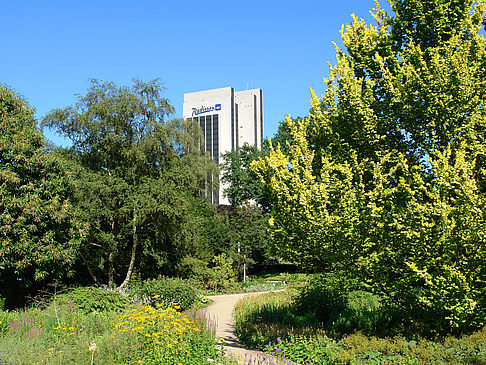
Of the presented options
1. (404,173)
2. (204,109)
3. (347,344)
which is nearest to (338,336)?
(347,344)

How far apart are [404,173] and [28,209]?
415 inches

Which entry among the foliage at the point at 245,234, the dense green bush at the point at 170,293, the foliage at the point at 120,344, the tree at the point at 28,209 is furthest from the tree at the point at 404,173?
the foliage at the point at 245,234

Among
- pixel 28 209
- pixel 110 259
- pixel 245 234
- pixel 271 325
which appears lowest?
pixel 271 325

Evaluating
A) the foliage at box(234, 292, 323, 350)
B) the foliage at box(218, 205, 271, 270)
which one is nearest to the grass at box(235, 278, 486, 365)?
the foliage at box(234, 292, 323, 350)

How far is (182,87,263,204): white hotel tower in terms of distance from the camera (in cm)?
9388

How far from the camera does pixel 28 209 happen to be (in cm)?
1177

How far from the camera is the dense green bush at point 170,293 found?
510 inches

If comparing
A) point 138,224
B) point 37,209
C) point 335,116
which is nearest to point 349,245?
point 335,116

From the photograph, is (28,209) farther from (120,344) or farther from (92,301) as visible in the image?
(120,344)

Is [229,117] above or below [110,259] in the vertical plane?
above

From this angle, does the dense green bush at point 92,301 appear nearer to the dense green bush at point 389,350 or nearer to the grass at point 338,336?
the grass at point 338,336

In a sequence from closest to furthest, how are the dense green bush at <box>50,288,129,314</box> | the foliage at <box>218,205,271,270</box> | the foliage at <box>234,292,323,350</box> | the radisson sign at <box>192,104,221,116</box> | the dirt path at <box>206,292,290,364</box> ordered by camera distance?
the dirt path at <box>206,292,290,364</box> → the foliage at <box>234,292,323,350</box> → the dense green bush at <box>50,288,129,314</box> → the foliage at <box>218,205,271,270</box> → the radisson sign at <box>192,104,221,116</box>

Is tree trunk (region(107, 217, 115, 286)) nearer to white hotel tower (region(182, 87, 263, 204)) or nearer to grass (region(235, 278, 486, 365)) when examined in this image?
grass (region(235, 278, 486, 365))

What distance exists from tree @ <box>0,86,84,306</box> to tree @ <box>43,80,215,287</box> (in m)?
2.74
